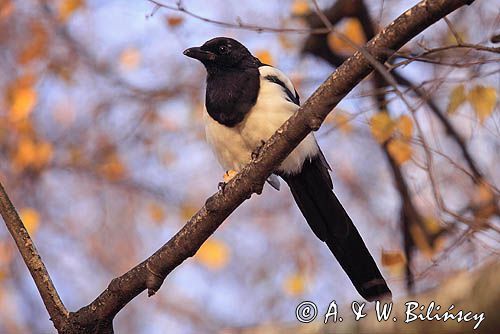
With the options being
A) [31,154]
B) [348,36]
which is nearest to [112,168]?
[31,154]

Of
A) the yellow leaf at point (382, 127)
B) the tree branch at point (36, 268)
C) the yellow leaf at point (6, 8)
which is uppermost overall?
the yellow leaf at point (6, 8)

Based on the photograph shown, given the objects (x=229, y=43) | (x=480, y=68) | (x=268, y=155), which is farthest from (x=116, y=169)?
(x=268, y=155)

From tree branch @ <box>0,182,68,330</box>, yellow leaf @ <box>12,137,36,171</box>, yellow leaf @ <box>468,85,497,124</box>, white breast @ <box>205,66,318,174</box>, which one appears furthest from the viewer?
yellow leaf @ <box>12,137,36,171</box>

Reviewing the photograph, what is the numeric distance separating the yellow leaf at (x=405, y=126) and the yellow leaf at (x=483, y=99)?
→ 29 centimetres

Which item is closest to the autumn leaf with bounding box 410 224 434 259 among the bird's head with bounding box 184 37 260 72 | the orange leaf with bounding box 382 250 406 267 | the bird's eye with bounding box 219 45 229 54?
the orange leaf with bounding box 382 250 406 267

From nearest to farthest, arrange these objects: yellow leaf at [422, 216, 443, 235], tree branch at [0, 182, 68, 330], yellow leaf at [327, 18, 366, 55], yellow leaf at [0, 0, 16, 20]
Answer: tree branch at [0, 182, 68, 330]
yellow leaf at [422, 216, 443, 235]
yellow leaf at [327, 18, 366, 55]
yellow leaf at [0, 0, 16, 20]

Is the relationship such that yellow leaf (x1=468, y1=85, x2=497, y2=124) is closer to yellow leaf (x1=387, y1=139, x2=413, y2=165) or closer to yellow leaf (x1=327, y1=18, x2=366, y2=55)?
yellow leaf (x1=387, y1=139, x2=413, y2=165)

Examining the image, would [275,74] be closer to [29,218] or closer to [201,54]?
[201,54]

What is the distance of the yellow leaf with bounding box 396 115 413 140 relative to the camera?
9.82 ft

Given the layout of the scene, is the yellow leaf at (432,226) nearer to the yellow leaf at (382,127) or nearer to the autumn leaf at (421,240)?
the autumn leaf at (421,240)

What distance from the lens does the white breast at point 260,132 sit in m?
2.88

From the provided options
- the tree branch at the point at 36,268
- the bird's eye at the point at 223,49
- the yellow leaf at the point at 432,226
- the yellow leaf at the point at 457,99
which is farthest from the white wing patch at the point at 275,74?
the yellow leaf at the point at 432,226

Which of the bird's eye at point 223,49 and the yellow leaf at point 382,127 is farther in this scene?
the bird's eye at point 223,49

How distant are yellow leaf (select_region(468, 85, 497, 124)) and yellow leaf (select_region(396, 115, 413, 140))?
286 millimetres
